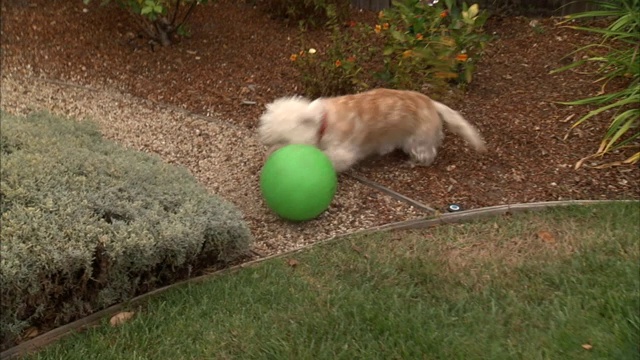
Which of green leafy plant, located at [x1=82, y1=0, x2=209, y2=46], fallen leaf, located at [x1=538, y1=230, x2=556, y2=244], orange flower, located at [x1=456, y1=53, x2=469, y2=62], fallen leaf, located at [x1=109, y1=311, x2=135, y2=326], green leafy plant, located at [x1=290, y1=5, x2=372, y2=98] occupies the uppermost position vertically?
green leafy plant, located at [x1=82, y1=0, x2=209, y2=46]

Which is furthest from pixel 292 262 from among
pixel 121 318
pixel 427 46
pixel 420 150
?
pixel 427 46

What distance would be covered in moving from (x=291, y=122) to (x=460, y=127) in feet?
4.10

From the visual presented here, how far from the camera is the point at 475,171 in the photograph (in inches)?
209

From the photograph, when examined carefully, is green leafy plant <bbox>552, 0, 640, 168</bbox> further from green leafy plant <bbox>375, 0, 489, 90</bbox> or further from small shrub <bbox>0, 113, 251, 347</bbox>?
small shrub <bbox>0, 113, 251, 347</bbox>

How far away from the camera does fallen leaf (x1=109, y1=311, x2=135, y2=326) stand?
3.78 metres

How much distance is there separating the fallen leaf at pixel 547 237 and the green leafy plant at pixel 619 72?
964mm

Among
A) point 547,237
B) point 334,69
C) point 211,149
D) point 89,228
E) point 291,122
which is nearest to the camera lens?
point 89,228

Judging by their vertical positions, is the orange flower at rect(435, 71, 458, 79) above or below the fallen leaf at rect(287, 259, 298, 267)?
above

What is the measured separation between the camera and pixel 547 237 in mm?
4496

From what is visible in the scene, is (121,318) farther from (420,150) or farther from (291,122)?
(420,150)

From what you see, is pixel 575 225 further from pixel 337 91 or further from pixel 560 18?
pixel 560 18

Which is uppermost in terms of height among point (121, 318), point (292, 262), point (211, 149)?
point (211, 149)

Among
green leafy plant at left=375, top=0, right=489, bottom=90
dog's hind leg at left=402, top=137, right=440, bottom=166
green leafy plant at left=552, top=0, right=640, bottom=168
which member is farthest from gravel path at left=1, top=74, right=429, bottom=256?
green leafy plant at left=552, top=0, right=640, bottom=168

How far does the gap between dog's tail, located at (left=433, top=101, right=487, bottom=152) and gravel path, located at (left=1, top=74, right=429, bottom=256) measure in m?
0.70
